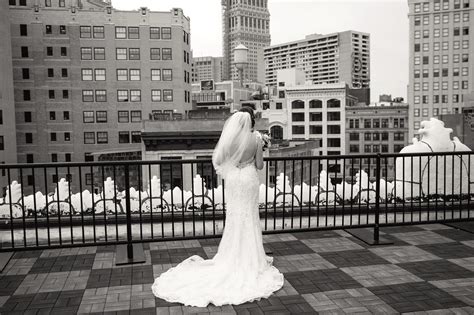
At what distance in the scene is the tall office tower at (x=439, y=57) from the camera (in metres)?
105

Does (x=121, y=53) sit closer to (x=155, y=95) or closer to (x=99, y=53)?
(x=99, y=53)

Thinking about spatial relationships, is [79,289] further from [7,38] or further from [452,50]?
[452,50]

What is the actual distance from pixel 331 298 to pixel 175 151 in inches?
1294

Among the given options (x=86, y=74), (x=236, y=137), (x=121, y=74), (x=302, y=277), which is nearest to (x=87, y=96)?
(x=86, y=74)

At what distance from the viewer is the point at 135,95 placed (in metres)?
68.9

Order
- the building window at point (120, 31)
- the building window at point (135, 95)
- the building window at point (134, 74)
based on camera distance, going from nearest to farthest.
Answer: the building window at point (120, 31)
the building window at point (134, 74)
the building window at point (135, 95)

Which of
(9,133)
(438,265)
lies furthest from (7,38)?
(438,265)

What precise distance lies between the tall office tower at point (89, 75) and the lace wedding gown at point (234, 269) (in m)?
63.0

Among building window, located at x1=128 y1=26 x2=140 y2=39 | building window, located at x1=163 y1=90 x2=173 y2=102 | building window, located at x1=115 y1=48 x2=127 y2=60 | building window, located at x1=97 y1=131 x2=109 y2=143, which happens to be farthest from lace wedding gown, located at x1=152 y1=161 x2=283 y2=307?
building window, located at x1=128 y1=26 x2=140 y2=39

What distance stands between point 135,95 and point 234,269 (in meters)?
65.8

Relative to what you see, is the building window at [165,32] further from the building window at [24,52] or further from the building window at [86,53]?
the building window at [24,52]

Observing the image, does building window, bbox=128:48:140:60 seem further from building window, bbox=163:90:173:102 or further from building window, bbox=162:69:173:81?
building window, bbox=163:90:173:102

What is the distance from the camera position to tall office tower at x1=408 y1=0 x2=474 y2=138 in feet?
343

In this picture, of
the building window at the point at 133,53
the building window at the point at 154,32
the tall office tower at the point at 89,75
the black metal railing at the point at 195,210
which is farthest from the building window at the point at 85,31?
the black metal railing at the point at 195,210
